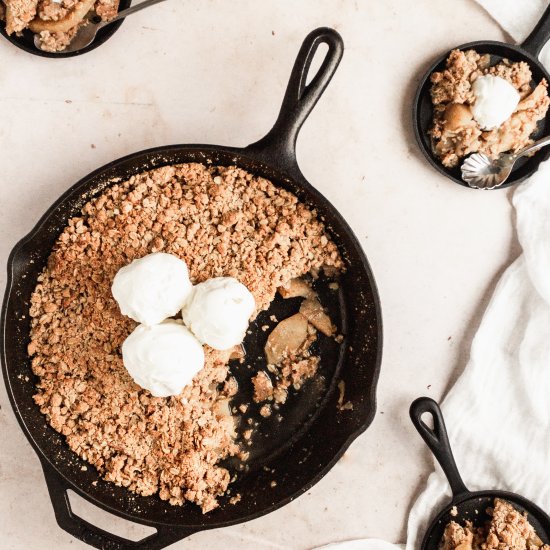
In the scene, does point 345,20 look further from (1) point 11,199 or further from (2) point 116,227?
(1) point 11,199

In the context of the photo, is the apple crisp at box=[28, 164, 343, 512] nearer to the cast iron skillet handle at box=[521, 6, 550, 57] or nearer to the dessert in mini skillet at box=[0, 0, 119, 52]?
the dessert in mini skillet at box=[0, 0, 119, 52]

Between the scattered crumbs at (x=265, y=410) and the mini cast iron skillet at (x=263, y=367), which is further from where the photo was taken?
the scattered crumbs at (x=265, y=410)

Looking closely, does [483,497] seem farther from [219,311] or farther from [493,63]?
[493,63]

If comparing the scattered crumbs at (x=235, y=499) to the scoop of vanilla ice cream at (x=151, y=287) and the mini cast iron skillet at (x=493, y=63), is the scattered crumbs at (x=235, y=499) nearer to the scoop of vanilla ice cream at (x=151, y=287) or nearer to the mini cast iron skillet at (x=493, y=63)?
the scoop of vanilla ice cream at (x=151, y=287)

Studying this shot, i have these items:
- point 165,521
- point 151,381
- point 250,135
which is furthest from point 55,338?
point 250,135

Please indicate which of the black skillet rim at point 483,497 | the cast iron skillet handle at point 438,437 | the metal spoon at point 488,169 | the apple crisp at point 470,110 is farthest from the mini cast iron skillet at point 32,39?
the black skillet rim at point 483,497

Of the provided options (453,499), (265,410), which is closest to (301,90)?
(265,410)
